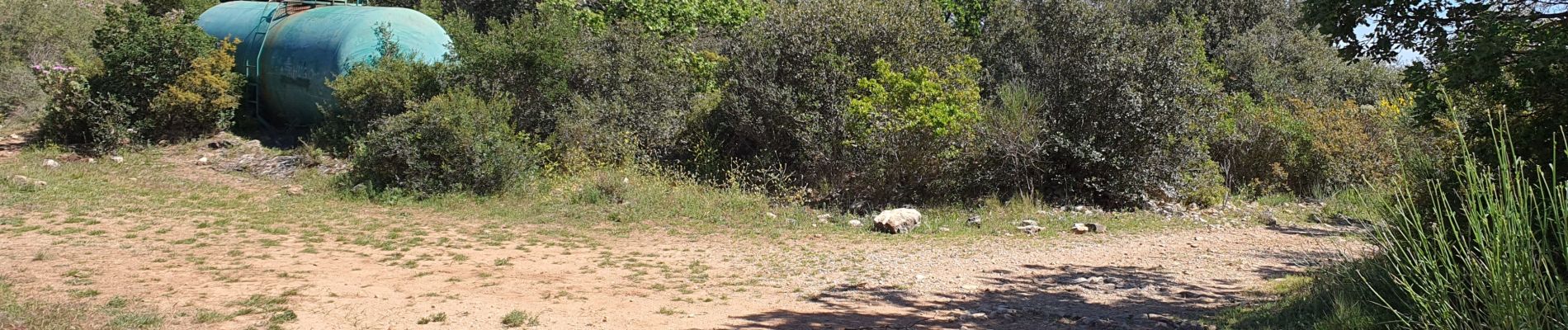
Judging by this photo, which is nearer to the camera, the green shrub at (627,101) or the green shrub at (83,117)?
the green shrub at (627,101)

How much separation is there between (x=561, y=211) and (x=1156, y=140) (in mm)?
7222

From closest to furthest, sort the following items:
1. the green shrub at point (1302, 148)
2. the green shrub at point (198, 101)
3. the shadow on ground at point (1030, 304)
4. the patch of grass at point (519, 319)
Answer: the patch of grass at point (519, 319) → the shadow on ground at point (1030, 304) → the green shrub at point (198, 101) → the green shrub at point (1302, 148)

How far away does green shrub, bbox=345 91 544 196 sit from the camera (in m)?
12.1

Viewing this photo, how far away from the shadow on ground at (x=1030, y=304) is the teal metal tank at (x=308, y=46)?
9.98 meters

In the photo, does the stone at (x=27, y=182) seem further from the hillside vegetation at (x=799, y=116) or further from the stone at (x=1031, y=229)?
the stone at (x=1031, y=229)

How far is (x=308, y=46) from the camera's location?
14.8 metres

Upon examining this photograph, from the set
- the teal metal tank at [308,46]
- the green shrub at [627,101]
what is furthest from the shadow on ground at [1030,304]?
the teal metal tank at [308,46]

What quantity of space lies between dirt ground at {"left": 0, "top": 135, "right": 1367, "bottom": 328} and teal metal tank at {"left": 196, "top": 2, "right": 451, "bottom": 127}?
177 inches

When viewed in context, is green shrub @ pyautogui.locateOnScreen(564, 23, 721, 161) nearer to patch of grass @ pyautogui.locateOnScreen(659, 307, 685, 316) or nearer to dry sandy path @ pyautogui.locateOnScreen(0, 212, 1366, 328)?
dry sandy path @ pyautogui.locateOnScreen(0, 212, 1366, 328)

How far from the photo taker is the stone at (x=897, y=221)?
1077 centimetres

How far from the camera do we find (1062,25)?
14.2 meters

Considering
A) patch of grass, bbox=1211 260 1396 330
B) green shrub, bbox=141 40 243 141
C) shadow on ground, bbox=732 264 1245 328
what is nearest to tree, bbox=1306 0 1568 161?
patch of grass, bbox=1211 260 1396 330

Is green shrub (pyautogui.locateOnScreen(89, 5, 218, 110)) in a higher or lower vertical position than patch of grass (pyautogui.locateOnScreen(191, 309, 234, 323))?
higher

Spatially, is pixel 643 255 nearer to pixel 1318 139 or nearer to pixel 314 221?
pixel 314 221
